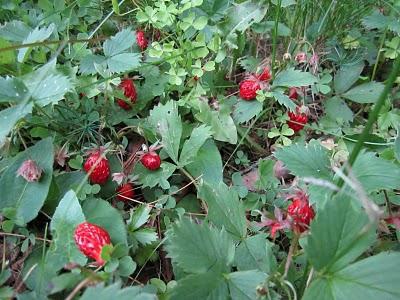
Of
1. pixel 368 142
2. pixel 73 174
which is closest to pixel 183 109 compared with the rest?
pixel 73 174

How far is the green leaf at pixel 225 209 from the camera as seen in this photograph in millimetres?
1247

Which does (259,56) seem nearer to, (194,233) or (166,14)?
(166,14)

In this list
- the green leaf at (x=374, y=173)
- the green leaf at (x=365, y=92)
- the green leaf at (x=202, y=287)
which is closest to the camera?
the green leaf at (x=202, y=287)

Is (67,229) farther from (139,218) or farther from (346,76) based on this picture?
(346,76)

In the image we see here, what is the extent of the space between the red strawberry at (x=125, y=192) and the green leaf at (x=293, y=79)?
1.85ft

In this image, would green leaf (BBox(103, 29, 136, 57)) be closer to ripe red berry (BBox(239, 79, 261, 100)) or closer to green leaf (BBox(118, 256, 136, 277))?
ripe red berry (BBox(239, 79, 261, 100))

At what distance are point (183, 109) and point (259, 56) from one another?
0.40 meters

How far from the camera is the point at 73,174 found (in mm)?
1451

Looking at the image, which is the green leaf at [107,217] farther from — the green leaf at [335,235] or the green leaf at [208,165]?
the green leaf at [335,235]

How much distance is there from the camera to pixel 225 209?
1.27 m

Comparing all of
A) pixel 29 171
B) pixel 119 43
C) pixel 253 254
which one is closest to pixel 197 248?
pixel 253 254

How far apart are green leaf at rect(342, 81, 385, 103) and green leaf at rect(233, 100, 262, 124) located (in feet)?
1.19

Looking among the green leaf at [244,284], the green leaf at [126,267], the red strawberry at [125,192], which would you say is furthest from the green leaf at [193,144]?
the green leaf at [244,284]

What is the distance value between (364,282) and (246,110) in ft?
2.71
